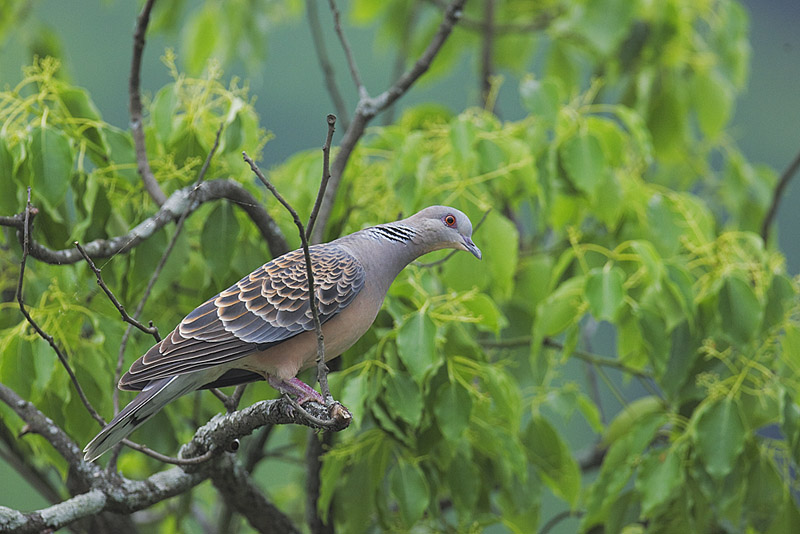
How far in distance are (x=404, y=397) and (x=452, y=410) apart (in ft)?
0.32

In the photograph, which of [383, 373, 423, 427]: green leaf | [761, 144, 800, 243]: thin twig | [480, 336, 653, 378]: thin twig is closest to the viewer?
[383, 373, 423, 427]: green leaf

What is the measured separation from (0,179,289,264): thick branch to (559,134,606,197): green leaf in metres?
0.71

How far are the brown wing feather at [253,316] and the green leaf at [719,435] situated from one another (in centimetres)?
89

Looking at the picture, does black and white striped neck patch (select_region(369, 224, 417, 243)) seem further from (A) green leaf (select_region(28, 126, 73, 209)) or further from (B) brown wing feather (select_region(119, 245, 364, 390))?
(A) green leaf (select_region(28, 126, 73, 209))

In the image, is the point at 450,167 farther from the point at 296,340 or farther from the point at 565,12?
the point at 565,12

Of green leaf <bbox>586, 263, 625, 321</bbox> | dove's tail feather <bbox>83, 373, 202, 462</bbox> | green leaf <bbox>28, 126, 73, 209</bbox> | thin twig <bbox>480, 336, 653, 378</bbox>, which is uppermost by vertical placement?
green leaf <bbox>28, 126, 73, 209</bbox>

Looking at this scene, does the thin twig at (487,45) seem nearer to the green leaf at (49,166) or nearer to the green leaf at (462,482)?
the green leaf at (462,482)

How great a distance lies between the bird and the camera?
1163mm

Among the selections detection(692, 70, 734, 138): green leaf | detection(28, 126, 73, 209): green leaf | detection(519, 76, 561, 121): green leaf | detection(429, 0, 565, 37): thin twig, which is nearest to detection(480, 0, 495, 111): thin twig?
detection(429, 0, 565, 37): thin twig

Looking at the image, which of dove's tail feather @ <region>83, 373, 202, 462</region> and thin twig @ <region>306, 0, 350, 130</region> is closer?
dove's tail feather @ <region>83, 373, 202, 462</region>

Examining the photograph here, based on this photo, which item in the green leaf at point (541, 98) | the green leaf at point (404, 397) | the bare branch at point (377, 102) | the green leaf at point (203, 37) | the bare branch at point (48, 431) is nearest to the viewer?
the bare branch at point (48, 431)

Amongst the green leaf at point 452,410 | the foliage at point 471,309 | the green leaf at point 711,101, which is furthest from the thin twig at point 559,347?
the green leaf at point 711,101

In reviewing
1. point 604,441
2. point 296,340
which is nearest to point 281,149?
point 604,441

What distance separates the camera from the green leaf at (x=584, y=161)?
1.92 m
